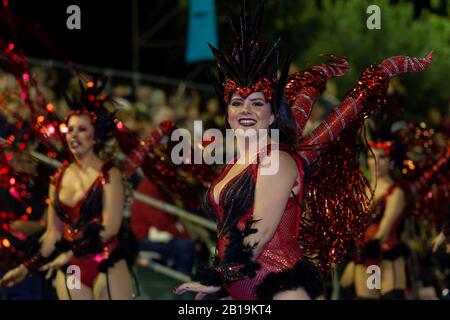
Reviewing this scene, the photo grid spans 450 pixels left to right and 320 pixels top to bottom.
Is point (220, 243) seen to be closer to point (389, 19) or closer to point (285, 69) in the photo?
point (285, 69)

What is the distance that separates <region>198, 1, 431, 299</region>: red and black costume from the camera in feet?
20.5

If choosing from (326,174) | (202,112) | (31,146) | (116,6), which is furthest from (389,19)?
(326,174)

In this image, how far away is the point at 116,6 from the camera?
22609 mm

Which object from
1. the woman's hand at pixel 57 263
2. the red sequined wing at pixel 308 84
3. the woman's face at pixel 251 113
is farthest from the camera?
the woman's hand at pixel 57 263

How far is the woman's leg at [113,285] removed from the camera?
8.54 meters

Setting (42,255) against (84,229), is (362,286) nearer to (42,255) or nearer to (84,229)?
(84,229)

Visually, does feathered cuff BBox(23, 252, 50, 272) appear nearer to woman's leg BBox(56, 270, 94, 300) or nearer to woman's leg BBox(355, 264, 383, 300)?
woman's leg BBox(56, 270, 94, 300)

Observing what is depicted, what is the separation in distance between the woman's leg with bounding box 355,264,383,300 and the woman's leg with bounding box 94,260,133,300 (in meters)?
2.51

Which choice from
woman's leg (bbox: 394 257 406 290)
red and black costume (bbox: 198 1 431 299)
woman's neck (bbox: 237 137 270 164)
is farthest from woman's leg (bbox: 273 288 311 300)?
woman's leg (bbox: 394 257 406 290)

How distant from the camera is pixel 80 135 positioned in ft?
28.4

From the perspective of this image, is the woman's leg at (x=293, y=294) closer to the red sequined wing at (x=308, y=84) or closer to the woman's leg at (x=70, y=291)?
the red sequined wing at (x=308, y=84)

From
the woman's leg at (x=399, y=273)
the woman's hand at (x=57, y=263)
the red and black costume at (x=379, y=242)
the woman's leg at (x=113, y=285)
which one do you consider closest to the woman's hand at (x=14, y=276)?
the woman's hand at (x=57, y=263)

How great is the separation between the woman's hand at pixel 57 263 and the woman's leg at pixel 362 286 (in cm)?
298

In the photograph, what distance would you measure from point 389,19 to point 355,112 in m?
23.3
